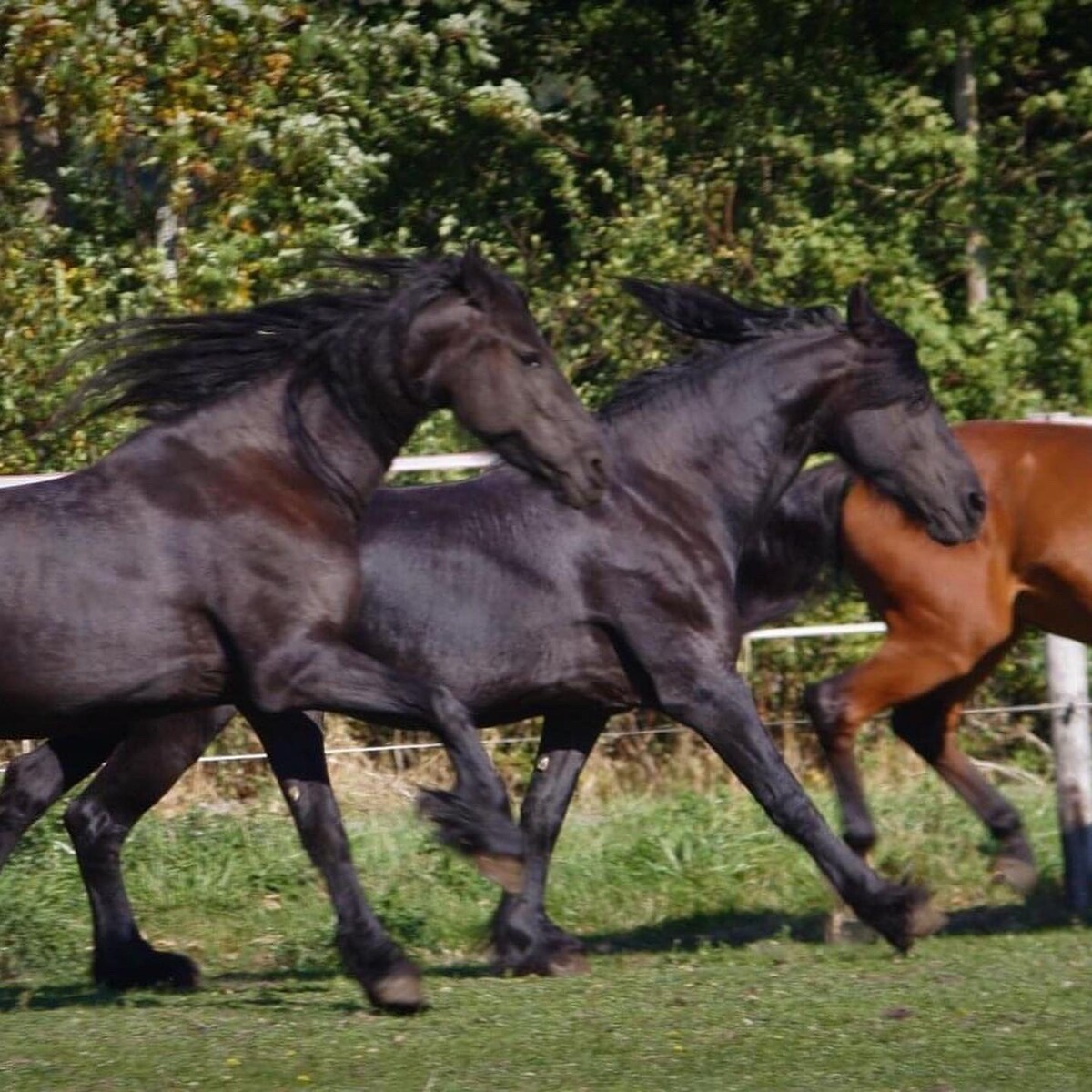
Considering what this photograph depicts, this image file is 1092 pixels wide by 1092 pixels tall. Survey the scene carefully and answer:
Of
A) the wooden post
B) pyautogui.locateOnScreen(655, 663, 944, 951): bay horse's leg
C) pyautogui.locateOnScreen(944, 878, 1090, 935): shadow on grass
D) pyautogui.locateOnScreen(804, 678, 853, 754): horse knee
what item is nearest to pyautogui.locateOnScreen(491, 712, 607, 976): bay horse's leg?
pyautogui.locateOnScreen(655, 663, 944, 951): bay horse's leg

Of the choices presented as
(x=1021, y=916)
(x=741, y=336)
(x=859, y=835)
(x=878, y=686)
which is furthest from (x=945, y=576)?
(x=1021, y=916)

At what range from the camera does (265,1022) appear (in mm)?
5688

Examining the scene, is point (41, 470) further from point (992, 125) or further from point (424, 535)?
point (992, 125)

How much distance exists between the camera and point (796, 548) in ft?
25.1

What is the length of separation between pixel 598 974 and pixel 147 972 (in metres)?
1.35

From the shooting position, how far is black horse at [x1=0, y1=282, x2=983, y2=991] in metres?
6.43

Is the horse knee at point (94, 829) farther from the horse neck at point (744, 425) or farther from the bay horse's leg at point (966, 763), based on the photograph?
the bay horse's leg at point (966, 763)

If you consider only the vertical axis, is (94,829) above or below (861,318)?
below

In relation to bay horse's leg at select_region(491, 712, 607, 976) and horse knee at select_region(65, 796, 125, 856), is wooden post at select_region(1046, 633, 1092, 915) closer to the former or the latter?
bay horse's leg at select_region(491, 712, 607, 976)

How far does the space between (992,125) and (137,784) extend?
24.4 feet

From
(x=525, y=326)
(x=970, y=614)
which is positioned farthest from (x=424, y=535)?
(x=970, y=614)

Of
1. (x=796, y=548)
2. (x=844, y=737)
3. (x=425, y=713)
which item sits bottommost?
(x=844, y=737)

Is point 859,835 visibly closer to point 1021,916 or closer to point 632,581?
point 1021,916

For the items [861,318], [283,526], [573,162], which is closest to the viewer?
[283,526]
